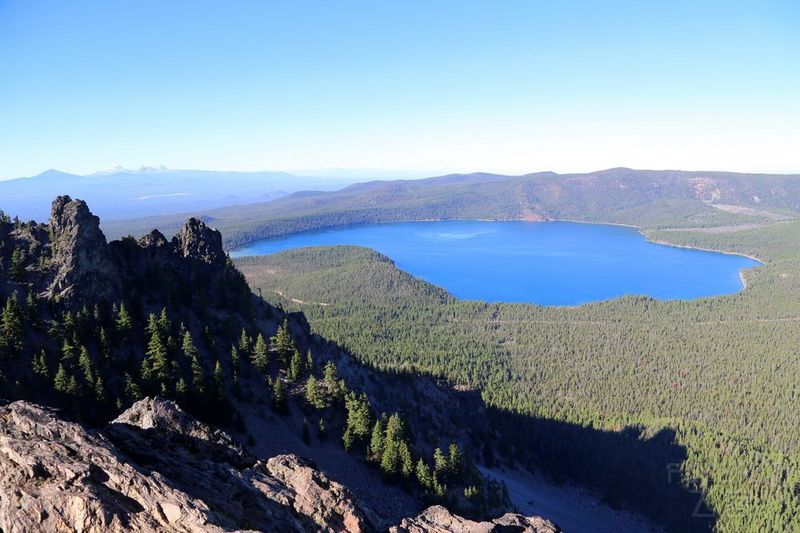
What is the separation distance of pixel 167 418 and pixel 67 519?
952cm

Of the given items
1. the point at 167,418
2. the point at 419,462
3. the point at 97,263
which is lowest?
the point at 419,462

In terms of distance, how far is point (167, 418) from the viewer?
2373cm

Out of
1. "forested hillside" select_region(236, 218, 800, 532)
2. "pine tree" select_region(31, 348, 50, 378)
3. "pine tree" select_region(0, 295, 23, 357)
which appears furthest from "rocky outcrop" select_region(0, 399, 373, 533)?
"forested hillside" select_region(236, 218, 800, 532)

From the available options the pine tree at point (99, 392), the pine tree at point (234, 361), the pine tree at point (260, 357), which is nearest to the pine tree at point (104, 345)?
the pine tree at point (99, 392)

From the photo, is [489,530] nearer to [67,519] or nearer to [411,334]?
[67,519]

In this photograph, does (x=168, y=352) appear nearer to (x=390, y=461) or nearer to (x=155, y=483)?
(x=390, y=461)

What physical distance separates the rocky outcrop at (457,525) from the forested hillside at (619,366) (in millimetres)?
40945

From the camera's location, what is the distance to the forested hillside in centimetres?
6500

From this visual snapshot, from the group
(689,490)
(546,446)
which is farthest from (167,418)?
(689,490)

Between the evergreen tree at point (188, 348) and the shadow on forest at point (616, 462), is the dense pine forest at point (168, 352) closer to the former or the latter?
the evergreen tree at point (188, 348)

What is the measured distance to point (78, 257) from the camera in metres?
40.5

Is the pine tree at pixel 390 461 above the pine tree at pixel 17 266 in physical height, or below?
below

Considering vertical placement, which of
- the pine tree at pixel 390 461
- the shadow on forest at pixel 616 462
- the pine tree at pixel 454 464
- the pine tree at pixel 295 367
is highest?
the pine tree at pixel 295 367

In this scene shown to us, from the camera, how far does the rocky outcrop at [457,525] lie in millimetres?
22391
